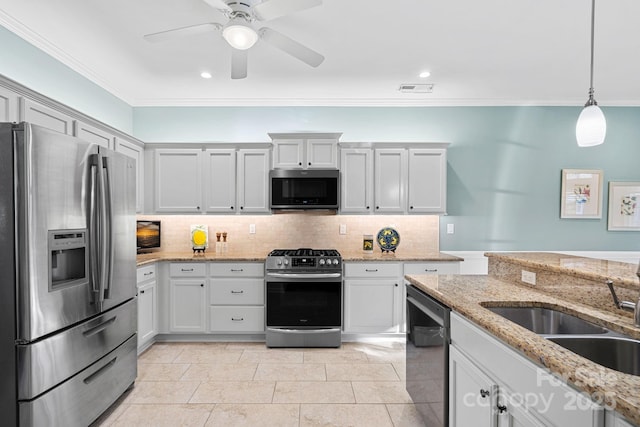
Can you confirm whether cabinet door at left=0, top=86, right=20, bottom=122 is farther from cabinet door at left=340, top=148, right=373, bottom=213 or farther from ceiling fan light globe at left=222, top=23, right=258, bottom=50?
cabinet door at left=340, top=148, right=373, bottom=213

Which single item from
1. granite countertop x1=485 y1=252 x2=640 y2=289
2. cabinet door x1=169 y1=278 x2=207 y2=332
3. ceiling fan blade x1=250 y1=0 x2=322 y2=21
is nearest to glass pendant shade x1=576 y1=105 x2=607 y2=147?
granite countertop x1=485 y1=252 x2=640 y2=289

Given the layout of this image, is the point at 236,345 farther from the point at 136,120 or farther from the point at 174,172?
the point at 136,120

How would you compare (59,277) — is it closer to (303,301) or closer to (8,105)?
(8,105)

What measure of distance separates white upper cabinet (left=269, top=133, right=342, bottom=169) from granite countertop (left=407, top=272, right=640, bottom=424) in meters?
1.87

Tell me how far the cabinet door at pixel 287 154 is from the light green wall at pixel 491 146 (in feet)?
1.41

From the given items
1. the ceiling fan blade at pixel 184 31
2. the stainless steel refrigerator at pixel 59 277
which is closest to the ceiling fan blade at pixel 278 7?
the ceiling fan blade at pixel 184 31

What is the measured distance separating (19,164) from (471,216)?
13.5 feet

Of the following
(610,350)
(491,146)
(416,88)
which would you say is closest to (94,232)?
(610,350)

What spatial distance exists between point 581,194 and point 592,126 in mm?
2867

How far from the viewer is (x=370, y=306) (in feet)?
11.2

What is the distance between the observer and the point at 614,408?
2.48 ft

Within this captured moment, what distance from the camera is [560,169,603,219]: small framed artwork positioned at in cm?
393

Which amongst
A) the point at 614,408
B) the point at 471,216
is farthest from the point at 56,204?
the point at 471,216

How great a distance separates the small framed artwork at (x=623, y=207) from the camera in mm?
3910
